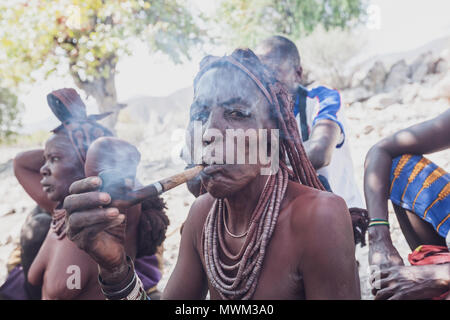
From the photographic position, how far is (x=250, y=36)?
1698 centimetres

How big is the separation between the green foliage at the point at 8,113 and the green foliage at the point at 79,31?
12483 mm

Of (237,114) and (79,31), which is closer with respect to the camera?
(237,114)

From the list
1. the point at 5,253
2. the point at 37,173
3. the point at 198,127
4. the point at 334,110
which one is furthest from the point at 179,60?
the point at 198,127

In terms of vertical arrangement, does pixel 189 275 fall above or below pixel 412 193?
below

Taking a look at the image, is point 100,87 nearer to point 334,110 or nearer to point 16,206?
point 16,206

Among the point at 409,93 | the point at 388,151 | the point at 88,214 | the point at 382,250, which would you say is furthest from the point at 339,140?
the point at 409,93

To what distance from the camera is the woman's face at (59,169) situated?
268 centimetres

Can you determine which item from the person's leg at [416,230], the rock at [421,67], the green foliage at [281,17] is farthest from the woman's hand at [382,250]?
the green foliage at [281,17]

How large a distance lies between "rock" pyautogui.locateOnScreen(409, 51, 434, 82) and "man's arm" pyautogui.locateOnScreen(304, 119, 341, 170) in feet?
39.2

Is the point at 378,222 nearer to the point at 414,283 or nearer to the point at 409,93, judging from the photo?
the point at 414,283

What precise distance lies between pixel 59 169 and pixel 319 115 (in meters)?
2.12

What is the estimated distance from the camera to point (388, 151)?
7.39 feet

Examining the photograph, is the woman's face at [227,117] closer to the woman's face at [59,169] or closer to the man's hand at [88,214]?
the man's hand at [88,214]

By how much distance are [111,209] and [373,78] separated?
15117 millimetres
